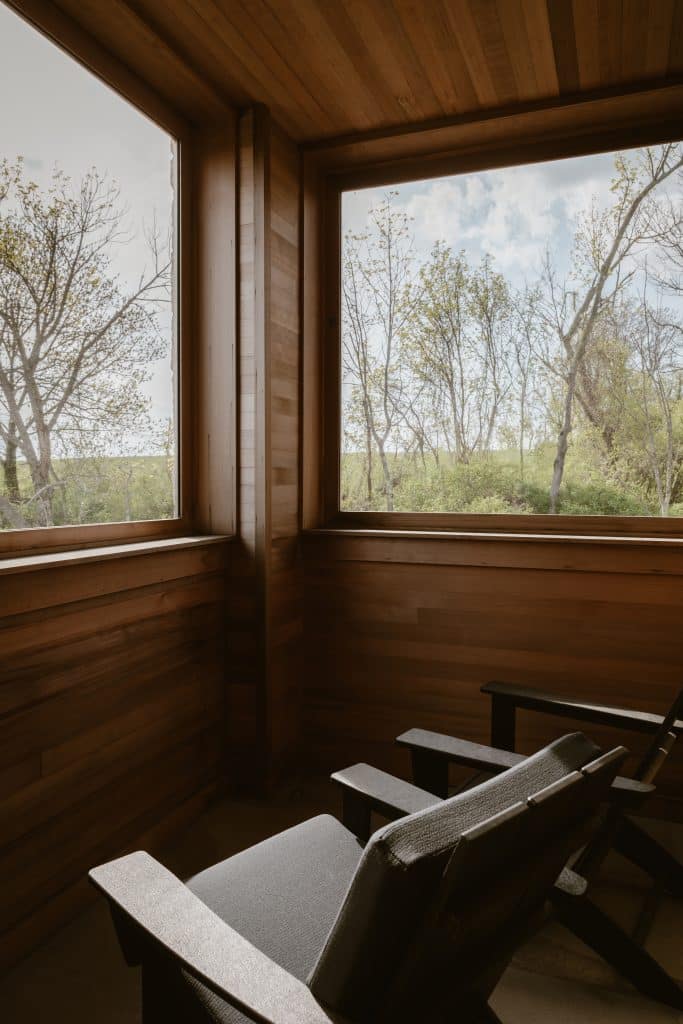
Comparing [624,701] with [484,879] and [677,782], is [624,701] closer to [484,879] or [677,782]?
[677,782]

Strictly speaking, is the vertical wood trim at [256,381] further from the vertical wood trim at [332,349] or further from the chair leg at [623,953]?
the chair leg at [623,953]

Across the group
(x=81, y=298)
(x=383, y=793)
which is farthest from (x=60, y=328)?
(x=383, y=793)

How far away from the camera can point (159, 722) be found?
2.44m

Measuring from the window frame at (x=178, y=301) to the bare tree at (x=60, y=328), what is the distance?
88mm

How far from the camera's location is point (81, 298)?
222 cm

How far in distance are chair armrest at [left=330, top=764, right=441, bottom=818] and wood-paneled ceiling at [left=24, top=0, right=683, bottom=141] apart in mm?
2216

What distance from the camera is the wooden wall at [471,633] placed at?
2654 millimetres

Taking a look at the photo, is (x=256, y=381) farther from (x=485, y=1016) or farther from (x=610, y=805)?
(x=485, y=1016)

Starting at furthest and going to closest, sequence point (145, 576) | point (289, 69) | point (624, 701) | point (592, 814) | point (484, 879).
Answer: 1. point (624, 701)
2. point (289, 69)
3. point (145, 576)
4. point (592, 814)
5. point (484, 879)

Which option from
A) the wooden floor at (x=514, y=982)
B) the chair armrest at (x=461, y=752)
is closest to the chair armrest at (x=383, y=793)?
the chair armrest at (x=461, y=752)

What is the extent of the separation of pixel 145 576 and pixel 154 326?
920mm

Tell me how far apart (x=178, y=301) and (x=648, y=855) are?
2.45m

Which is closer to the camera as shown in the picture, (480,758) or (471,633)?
(480,758)

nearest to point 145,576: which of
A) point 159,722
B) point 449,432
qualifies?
point 159,722
